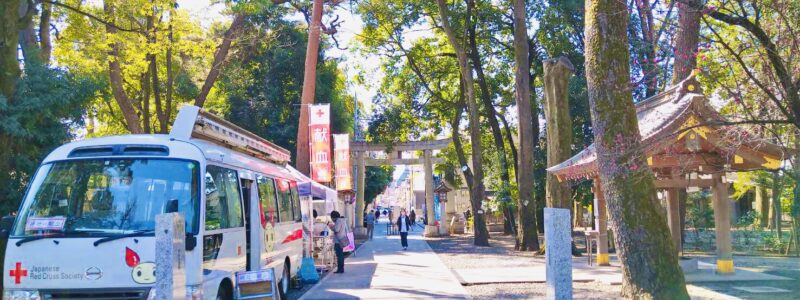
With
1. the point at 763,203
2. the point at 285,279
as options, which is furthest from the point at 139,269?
the point at 763,203

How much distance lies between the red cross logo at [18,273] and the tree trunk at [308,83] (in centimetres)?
1638

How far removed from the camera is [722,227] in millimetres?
14469

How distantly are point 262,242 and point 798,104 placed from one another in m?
7.35

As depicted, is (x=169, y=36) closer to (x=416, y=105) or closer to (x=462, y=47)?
(x=462, y=47)

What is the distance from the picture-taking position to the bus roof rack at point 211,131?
8631 mm

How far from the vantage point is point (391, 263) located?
19859 mm

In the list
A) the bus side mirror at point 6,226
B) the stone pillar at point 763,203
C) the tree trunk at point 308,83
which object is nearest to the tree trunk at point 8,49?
the bus side mirror at point 6,226

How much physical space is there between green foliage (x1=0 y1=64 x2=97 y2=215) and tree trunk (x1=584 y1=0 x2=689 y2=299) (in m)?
8.65

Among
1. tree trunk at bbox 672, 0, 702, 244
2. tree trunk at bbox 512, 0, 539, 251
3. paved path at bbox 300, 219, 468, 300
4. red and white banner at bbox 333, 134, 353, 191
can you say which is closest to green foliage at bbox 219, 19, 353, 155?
red and white banner at bbox 333, 134, 353, 191

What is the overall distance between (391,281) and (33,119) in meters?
7.73

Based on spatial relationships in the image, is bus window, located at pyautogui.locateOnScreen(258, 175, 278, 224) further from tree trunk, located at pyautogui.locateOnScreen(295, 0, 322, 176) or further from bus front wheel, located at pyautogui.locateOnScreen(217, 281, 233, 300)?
tree trunk, located at pyautogui.locateOnScreen(295, 0, 322, 176)

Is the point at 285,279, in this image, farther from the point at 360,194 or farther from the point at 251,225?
the point at 360,194

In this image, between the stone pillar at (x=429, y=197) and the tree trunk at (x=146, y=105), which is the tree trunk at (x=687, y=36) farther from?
the stone pillar at (x=429, y=197)

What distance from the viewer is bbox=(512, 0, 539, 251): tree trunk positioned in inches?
866
